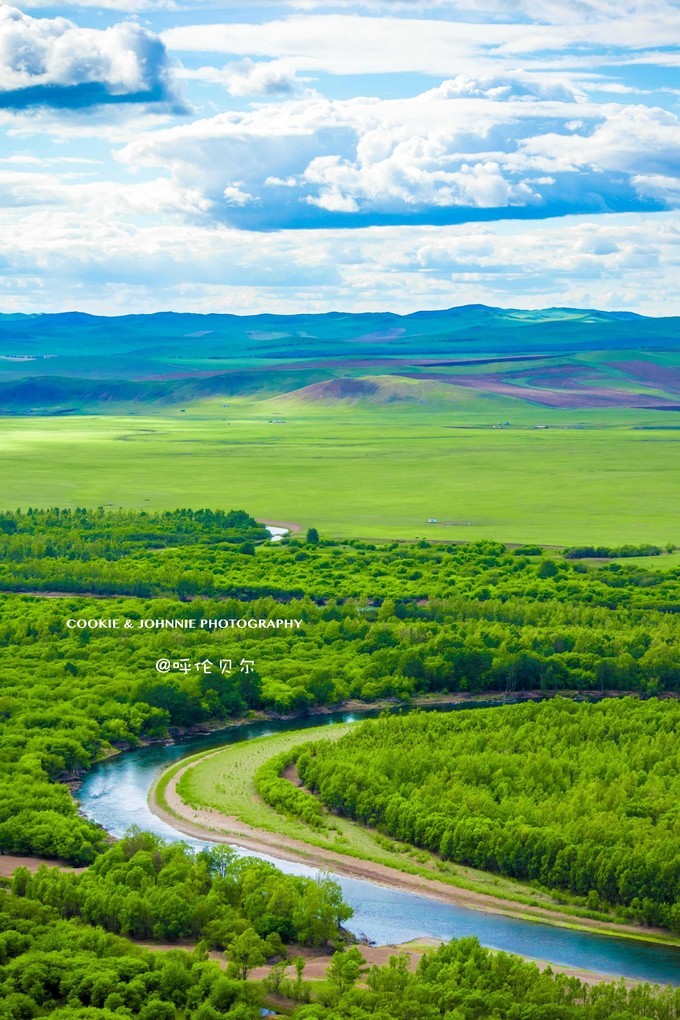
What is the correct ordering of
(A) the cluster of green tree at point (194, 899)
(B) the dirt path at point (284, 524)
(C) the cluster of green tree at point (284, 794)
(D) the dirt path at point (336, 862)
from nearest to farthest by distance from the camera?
(A) the cluster of green tree at point (194, 899) → (D) the dirt path at point (336, 862) → (C) the cluster of green tree at point (284, 794) → (B) the dirt path at point (284, 524)

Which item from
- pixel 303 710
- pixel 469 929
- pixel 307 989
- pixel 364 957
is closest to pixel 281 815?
pixel 469 929

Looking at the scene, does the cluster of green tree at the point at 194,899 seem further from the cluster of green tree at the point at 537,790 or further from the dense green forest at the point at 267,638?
the cluster of green tree at the point at 537,790

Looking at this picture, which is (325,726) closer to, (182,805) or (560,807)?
(182,805)

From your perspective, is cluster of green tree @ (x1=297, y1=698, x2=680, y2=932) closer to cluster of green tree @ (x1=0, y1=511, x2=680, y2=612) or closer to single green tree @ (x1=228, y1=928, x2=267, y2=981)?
single green tree @ (x1=228, y1=928, x2=267, y2=981)

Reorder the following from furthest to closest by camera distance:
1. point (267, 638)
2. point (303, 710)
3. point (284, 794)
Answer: point (267, 638) → point (303, 710) → point (284, 794)

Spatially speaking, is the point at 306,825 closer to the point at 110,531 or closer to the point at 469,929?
the point at 469,929

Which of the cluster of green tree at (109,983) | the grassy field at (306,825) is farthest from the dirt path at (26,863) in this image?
the cluster of green tree at (109,983)

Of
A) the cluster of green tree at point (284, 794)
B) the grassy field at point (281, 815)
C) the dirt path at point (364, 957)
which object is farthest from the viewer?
the cluster of green tree at point (284, 794)
